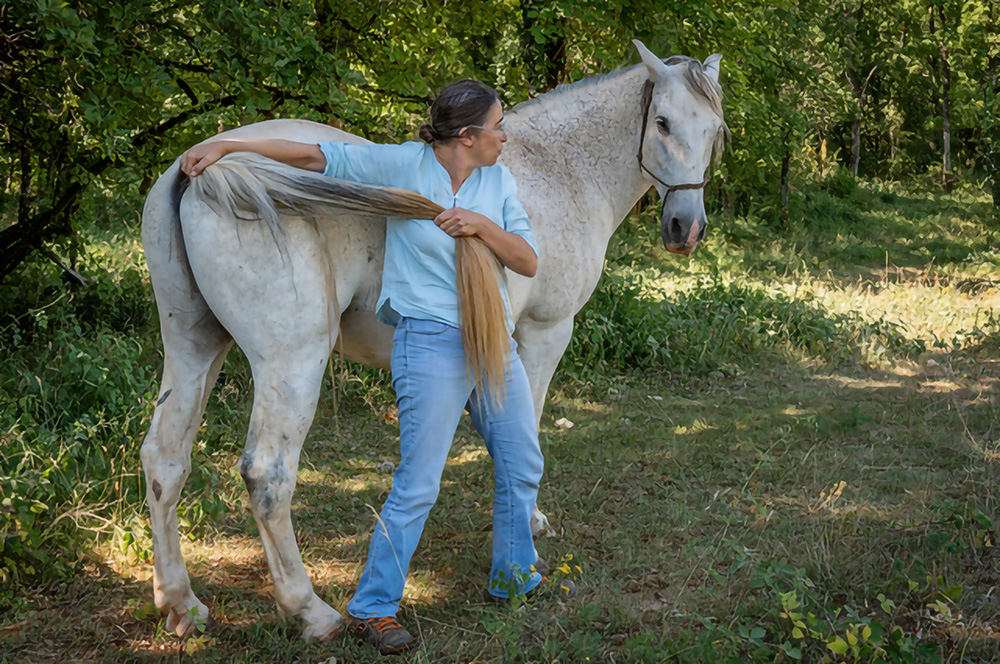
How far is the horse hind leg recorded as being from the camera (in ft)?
9.90

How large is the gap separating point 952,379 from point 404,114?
4843 millimetres

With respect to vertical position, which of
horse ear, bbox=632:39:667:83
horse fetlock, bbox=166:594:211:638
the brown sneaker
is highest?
horse ear, bbox=632:39:667:83

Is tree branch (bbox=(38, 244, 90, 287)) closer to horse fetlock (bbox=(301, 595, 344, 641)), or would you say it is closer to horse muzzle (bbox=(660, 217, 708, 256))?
horse fetlock (bbox=(301, 595, 344, 641))

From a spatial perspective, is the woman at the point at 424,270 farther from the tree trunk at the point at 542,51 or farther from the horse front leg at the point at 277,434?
the tree trunk at the point at 542,51

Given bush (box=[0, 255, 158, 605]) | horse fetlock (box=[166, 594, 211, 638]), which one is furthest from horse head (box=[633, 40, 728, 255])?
bush (box=[0, 255, 158, 605])

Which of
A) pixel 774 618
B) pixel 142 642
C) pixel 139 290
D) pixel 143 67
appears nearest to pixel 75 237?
pixel 139 290

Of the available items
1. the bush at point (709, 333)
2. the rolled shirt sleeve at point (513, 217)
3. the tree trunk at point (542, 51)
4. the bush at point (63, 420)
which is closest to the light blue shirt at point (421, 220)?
the rolled shirt sleeve at point (513, 217)

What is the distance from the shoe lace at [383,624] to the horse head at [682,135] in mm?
1879

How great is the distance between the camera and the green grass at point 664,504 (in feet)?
9.86

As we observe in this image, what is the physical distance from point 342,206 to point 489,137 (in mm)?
547

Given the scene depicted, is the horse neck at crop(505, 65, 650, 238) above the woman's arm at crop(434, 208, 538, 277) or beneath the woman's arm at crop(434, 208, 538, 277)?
above

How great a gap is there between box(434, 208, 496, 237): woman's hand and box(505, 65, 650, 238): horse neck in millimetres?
1087

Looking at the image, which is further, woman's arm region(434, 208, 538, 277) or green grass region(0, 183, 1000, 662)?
green grass region(0, 183, 1000, 662)

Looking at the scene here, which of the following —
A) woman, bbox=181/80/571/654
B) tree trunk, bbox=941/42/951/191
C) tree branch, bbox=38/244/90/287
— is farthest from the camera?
tree trunk, bbox=941/42/951/191
